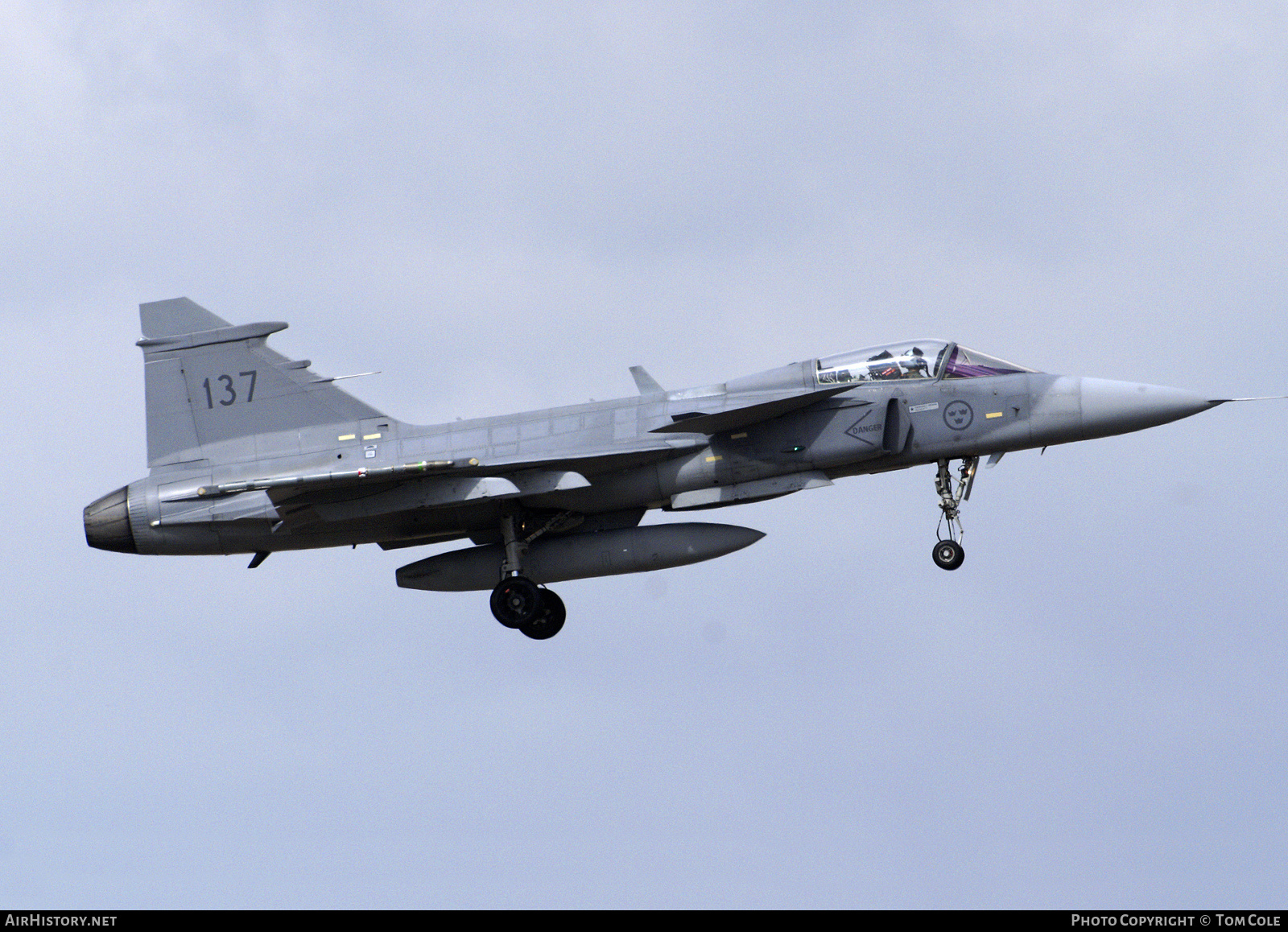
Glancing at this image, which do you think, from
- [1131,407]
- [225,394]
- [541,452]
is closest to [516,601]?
[541,452]

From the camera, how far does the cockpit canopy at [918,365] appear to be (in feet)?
75.3

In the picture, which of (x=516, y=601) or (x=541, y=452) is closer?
(x=541, y=452)

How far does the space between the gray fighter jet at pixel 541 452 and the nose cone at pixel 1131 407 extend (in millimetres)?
23

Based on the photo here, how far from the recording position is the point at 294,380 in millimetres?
24453

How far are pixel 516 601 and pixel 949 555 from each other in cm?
584

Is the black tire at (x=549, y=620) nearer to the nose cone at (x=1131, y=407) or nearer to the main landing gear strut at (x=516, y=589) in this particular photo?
the main landing gear strut at (x=516, y=589)

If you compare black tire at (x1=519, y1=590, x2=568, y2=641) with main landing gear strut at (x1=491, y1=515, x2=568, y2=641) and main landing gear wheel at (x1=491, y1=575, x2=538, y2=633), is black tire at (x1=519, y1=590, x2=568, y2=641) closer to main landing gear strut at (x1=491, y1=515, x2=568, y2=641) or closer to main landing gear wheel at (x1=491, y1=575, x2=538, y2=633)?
main landing gear strut at (x1=491, y1=515, x2=568, y2=641)

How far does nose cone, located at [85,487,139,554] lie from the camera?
78.4ft

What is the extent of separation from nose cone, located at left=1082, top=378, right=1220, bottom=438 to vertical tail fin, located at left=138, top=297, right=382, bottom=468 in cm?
968

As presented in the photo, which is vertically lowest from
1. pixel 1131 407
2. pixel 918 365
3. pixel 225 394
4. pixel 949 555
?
pixel 949 555

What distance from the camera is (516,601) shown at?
2367cm

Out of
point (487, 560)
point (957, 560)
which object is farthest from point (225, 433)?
point (957, 560)

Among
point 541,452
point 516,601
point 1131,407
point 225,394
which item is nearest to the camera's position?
point 1131,407

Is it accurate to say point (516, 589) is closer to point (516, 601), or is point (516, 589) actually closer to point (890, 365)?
point (516, 601)
